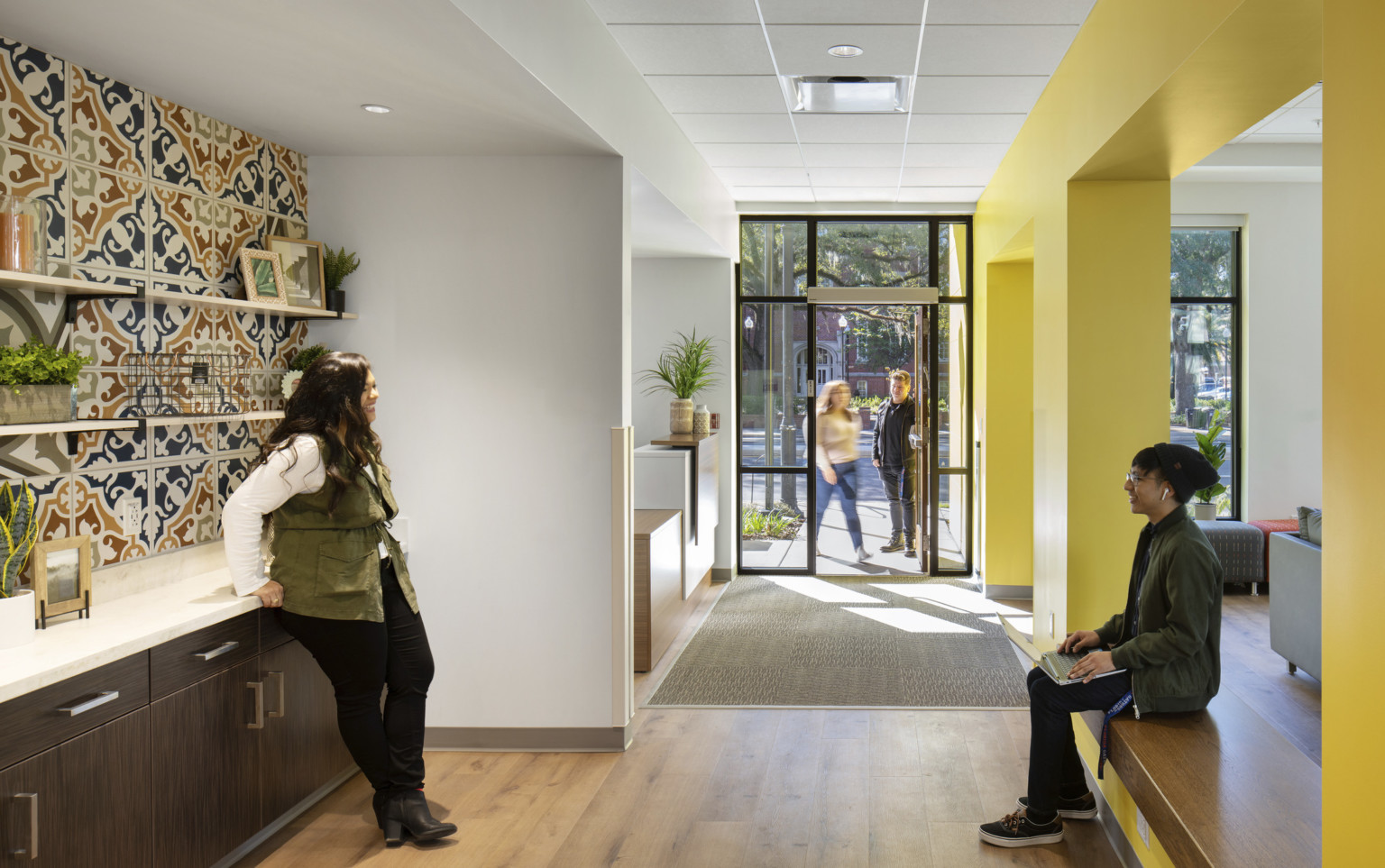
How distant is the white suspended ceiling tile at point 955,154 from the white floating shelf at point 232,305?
11.3 feet

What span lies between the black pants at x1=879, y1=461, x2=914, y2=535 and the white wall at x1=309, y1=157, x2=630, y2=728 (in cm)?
420

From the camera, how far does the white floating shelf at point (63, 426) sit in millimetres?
2428

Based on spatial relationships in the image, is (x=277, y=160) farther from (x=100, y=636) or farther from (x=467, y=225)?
(x=100, y=636)

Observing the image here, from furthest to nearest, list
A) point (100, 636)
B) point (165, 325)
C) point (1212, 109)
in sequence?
point (165, 325), point (1212, 109), point (100, 636)

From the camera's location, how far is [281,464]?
297cm

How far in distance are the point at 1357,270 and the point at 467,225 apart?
10.6 feet

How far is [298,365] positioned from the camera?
3910 mm

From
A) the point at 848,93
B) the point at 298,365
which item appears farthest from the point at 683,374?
the point at 298,365

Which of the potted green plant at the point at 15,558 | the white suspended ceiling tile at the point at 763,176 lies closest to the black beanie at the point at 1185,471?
the potted green plant at the point at 15,558

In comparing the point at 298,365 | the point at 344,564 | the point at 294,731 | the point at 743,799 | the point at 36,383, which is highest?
the point at 298,365

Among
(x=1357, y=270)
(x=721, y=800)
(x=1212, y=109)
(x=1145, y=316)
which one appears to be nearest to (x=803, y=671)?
(x=721, y=800)

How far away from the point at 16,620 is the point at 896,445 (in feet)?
20.6

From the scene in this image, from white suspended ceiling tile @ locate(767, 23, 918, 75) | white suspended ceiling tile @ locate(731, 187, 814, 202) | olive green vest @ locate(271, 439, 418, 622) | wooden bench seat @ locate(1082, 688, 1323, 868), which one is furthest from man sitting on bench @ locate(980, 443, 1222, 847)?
white suspended ceiling tile @ locate(731, 187, 814, 202)

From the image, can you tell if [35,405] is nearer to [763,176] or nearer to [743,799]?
[743,799]
